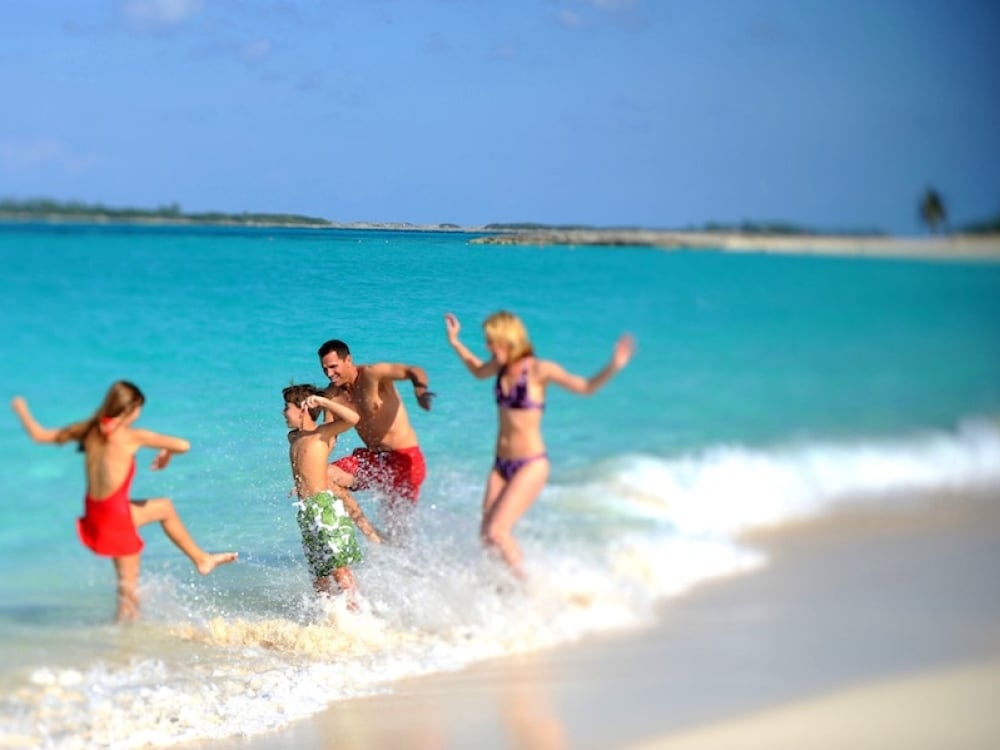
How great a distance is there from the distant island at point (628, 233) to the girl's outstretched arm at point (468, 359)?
1.85 ft

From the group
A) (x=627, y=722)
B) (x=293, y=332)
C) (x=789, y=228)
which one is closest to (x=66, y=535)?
(x=293, y=332)

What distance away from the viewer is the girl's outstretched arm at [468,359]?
476cm

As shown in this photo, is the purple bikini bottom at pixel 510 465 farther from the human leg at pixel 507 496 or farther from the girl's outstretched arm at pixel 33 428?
the girl's outstretched arm at pixel 33 428

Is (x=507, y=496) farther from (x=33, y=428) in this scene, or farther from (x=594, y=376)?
(x=33, y=428)

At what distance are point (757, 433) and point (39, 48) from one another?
4812 mm

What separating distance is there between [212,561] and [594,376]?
57.7 inches

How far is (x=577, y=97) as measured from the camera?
599 cm

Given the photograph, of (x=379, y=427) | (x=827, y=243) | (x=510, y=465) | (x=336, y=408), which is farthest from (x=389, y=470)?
(x=827, y=243)

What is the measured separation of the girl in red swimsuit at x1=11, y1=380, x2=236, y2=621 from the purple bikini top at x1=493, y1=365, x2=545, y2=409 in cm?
106

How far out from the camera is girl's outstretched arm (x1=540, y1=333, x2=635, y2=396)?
4.49 m

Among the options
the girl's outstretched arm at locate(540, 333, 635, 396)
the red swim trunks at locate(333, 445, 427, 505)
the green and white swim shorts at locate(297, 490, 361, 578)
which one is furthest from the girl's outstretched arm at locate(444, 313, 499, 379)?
the green and white swim shorts at locate(297, 490, 361, 578)

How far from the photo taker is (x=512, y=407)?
4801 millimetres

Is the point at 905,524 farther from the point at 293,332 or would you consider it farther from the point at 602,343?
the point at 293,332

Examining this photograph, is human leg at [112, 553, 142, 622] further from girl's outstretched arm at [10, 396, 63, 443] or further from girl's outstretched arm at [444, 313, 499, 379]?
girl's outstretched arm at [444, 313, 499, 379]
